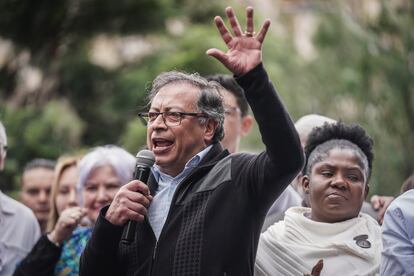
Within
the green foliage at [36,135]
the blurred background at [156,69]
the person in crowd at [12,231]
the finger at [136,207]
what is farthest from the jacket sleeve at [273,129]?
the blurred background at [156,69]

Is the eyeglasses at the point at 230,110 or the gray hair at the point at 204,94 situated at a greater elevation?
the gray hair at the point at 204,94

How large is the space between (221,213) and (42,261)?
1.85 metres

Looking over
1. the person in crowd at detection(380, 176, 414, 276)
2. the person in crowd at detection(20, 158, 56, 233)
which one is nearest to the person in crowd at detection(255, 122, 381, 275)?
the person in crowd at detection(380, 176, 414, 276)

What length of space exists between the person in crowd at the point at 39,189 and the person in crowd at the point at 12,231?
37.7 inches

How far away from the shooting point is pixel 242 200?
419cm

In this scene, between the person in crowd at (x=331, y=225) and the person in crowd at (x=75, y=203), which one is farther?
the person in crowd at (x=75, y=203)

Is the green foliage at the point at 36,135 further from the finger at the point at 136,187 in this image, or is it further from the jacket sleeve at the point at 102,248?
the finger at the point at 136,187

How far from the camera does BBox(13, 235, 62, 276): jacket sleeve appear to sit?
222 inches

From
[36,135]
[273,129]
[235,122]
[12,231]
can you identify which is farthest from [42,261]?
[36,135]

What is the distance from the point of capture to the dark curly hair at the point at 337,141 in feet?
16.7

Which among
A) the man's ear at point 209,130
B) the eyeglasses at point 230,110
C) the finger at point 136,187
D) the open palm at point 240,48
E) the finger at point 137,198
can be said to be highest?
the open palm at point 240,48

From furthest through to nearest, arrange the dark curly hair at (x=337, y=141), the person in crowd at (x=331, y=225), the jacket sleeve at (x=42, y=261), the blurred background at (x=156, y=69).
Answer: the blurred background at (x=156, y=69) → the jacket sleeve at (x=42, y=261) → the dark curly hair at (x=337, y=141) → the person in crowd at (x=331, y=225)

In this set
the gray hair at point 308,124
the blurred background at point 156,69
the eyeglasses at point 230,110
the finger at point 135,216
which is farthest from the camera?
the blurred background at point 156,69

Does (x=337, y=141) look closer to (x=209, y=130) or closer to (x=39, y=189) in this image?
(x=209, y=130)
